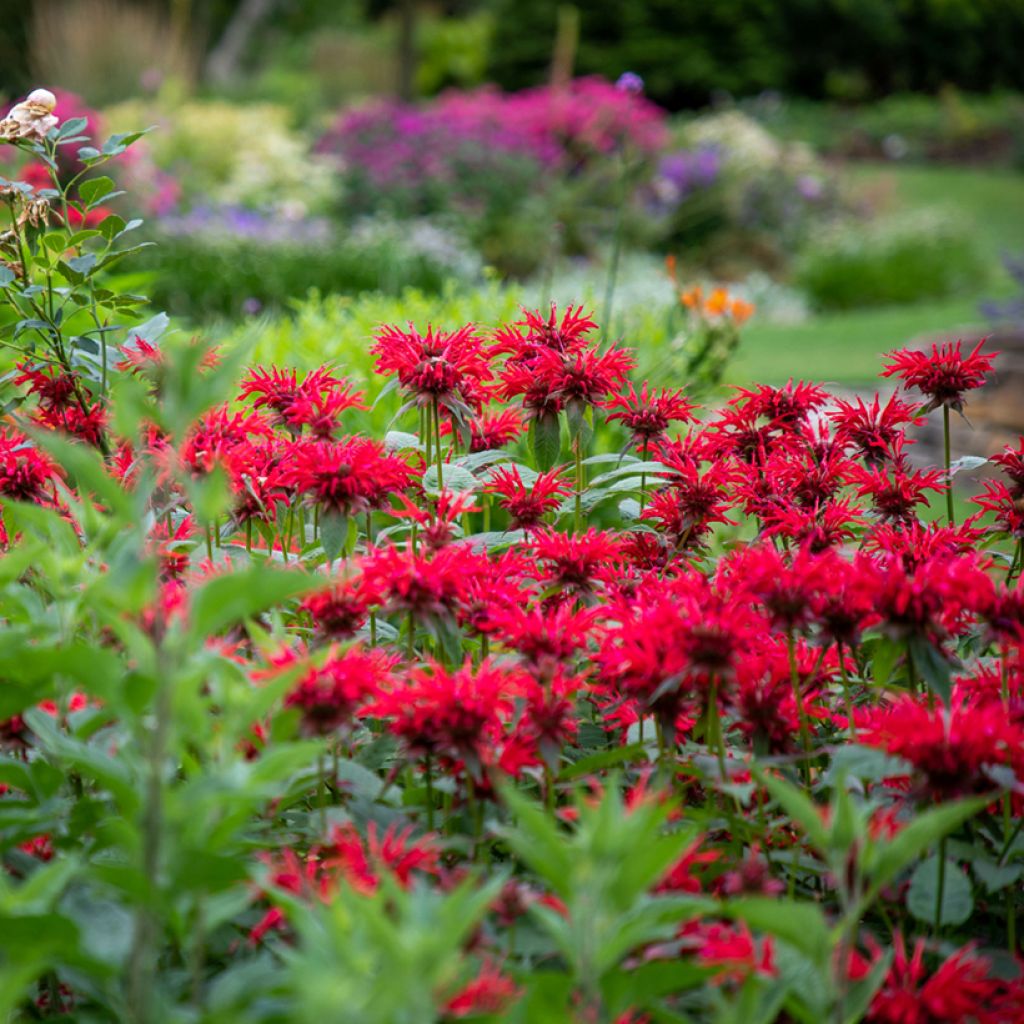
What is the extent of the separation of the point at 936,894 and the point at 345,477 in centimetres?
72

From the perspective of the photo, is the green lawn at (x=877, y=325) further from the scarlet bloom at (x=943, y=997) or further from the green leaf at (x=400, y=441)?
the scarlet bloom at (x=943, y=997)

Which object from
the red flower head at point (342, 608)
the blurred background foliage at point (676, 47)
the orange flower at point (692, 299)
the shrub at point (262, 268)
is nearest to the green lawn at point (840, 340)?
the shrub at point (262, 268)

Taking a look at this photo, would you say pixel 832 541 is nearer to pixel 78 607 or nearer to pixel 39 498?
pixel 78 607

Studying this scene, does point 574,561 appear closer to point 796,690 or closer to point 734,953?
point 796,690

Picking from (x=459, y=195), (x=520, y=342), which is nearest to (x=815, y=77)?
(x=459, y=195)

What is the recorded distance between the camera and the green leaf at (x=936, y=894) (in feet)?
3.64

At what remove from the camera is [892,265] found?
11516 mm

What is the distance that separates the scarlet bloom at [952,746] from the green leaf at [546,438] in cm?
66

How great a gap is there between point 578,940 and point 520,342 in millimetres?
984

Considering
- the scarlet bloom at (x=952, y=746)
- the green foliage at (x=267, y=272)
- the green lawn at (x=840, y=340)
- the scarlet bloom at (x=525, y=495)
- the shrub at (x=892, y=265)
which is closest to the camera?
the scarlet bloom at (x=952, y=746)

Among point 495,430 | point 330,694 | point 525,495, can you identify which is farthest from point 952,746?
point 495,430

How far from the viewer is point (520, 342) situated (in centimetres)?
168

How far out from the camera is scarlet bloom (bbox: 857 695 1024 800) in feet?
3.53

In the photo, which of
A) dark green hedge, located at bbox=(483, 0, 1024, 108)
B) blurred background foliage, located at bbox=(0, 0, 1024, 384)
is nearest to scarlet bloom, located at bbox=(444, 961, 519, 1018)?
blurred background foliage, located at bbox=(0, 0, 1024, 384)
